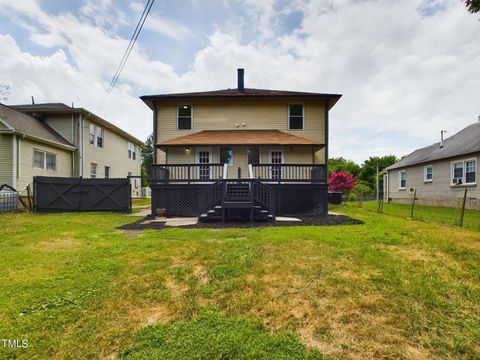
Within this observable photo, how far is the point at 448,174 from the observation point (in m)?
15.7

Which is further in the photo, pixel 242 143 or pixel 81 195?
pixel 242 143

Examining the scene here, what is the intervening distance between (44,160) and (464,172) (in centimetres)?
2521

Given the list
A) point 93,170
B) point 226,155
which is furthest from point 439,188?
point 93,170

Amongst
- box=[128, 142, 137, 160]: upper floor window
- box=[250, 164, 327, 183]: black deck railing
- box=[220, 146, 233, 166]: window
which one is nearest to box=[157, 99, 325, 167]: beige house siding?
box=[220, 146, 233, 166]: window

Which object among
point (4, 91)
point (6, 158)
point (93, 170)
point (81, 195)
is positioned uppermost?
point (4, 91)

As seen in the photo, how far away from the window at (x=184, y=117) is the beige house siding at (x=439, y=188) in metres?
15.3

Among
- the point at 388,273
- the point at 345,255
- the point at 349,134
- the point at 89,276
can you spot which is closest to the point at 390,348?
the point at 388,273

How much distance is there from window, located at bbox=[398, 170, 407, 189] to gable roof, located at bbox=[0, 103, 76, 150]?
2616 cm

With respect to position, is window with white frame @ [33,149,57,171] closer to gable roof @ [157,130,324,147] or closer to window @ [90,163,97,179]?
window @ [90,163,97,179]

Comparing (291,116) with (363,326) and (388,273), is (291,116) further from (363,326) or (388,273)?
(363,326)

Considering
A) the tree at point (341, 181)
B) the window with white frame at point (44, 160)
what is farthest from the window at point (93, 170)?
the tree at point (341, 181)

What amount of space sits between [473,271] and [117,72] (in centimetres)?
1172

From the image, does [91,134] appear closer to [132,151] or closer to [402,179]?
[132,151]

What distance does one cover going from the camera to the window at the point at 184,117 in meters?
13.6
